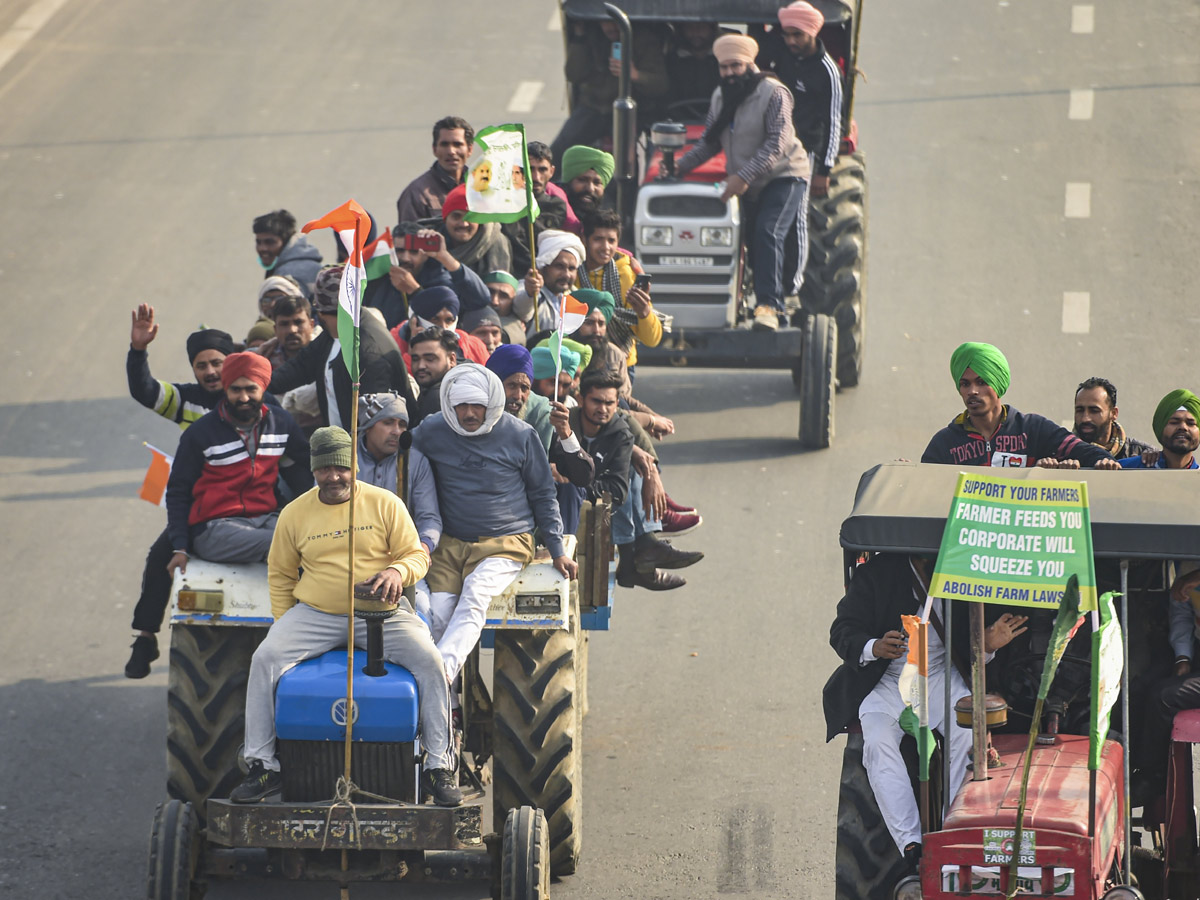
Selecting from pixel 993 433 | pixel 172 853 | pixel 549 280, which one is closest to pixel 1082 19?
pixel 549 280

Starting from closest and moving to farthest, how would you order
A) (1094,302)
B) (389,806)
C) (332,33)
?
(389,806)
(1094,302)
(332,33)

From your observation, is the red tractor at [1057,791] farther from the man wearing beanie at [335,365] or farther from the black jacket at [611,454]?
the man wearing beanie at [335,365]

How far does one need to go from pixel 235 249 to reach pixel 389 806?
39.4 ft

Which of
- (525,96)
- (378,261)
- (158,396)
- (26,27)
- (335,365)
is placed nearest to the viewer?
(335,365)

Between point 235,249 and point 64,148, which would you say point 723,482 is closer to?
point 235,249

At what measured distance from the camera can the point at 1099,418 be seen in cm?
907

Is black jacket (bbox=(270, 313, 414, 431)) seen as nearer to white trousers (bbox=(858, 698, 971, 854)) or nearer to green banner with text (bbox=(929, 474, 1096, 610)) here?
white trousers (bbox=(858, 698, 971, 854))

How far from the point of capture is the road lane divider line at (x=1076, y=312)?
16.6 metres

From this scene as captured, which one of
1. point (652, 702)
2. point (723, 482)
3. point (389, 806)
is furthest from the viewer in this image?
point (723, 482)

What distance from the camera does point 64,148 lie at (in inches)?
824

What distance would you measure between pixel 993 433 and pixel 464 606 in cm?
263

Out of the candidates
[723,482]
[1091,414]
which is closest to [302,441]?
[1091,414]

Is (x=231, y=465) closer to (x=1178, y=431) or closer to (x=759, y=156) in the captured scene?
(x=1178, y=431)

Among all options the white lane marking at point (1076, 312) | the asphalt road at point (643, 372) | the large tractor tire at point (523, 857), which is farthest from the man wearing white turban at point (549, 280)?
the white lane marking at point (1076, 312)
